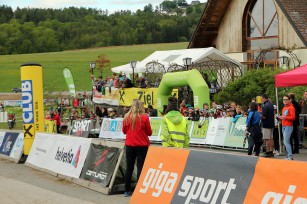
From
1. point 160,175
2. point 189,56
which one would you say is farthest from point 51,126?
point 160,175

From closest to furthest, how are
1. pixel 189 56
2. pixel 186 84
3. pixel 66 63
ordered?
pixel 186 84 < pixel 189 56 < pixel 66 63

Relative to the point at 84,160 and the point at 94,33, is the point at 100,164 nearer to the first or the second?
the point at 84,160

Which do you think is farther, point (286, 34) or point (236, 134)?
point (286, 34)

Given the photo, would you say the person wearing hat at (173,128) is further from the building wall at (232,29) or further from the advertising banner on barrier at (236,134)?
the building wall at (232,29)

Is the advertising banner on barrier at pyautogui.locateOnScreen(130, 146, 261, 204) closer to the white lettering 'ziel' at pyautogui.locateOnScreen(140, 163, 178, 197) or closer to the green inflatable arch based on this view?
the white lettering 'ziel' at pyautogui.locateOnScreen(140, 163, 178, 197)

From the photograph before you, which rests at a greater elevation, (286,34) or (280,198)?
(286,34)

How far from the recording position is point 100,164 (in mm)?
12195

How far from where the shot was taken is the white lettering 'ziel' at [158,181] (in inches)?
347

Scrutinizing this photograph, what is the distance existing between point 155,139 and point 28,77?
6829mm

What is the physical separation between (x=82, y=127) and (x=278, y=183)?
73.3 ft

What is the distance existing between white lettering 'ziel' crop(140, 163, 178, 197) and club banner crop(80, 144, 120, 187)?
230cm

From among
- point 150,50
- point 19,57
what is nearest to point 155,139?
point 150,50

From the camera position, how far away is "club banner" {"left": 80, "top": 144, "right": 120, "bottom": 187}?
464 inches

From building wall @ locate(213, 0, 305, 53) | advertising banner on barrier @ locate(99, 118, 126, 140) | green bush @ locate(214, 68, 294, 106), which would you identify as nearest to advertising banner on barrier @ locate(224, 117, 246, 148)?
green bush @ locate(214, 68, 294, 106)
